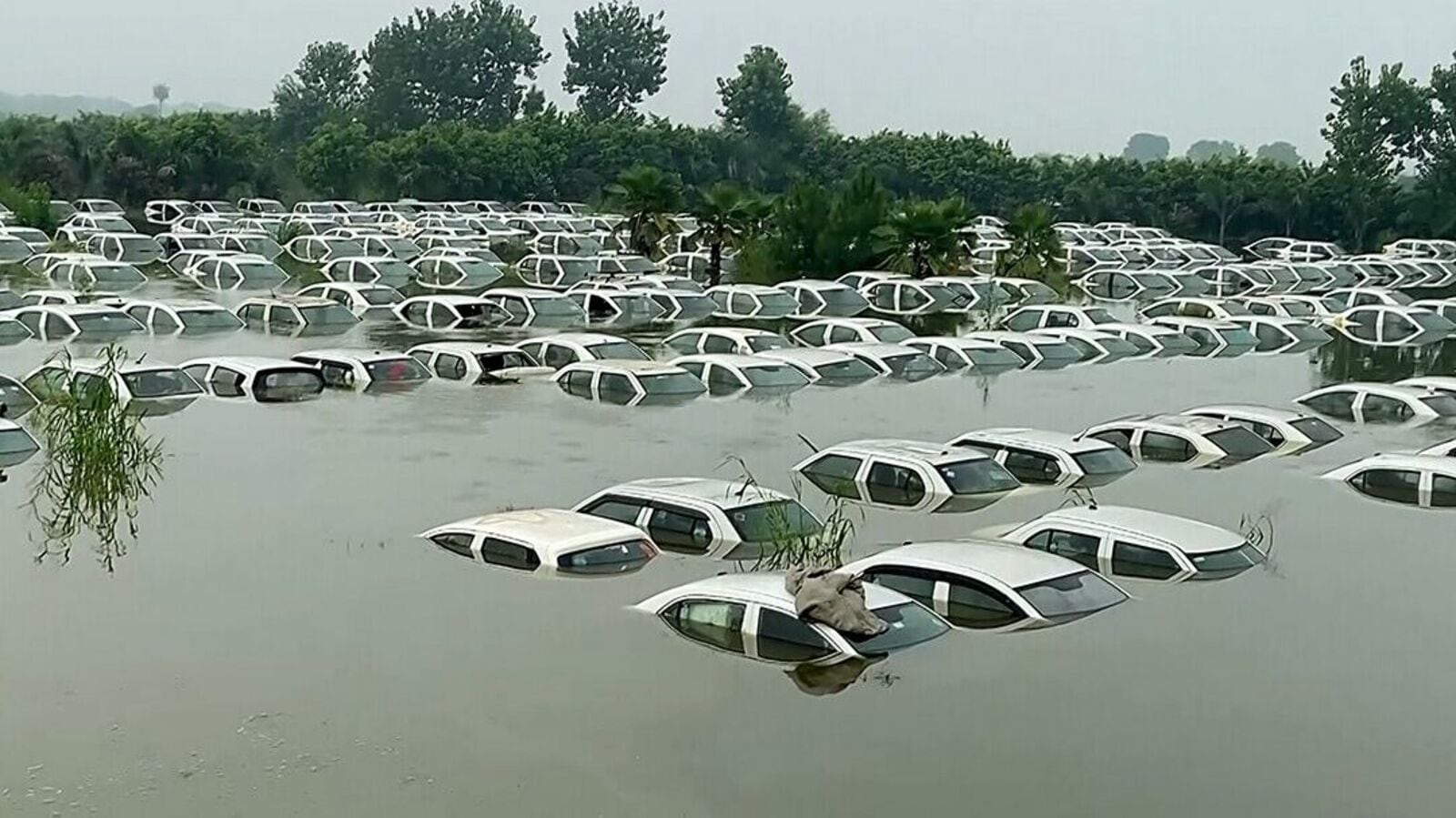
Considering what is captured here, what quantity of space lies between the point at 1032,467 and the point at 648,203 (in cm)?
2945

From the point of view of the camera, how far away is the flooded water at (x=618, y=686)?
10805 millimetres

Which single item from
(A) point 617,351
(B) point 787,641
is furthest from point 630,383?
(B) point 787,641

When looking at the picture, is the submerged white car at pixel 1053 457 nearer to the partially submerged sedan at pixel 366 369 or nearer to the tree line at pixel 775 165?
the partially submerged sedan at pixel 366 369

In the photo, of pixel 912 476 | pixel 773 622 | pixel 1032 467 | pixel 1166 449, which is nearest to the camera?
pixel 773 622

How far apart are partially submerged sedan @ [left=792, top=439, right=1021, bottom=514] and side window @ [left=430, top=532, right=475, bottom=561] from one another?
4.41 meters

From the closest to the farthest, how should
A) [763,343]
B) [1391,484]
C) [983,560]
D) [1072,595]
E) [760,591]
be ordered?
[760,591]
[1072,595]
[983,560]
[1391,484]
[763,343]

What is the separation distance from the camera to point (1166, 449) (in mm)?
21438

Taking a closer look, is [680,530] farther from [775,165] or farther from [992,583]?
[775,165]

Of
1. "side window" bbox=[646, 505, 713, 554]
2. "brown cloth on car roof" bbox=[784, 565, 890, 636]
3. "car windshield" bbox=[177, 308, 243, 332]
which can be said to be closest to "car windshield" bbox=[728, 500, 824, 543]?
→ "side window" bbox=[646, 505, 713, 554]

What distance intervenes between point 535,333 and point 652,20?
79045 millimetres

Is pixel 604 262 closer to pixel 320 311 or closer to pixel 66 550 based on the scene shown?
pixel 320 311

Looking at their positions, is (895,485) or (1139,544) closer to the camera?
(1139,544)

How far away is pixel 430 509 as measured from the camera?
1808cm

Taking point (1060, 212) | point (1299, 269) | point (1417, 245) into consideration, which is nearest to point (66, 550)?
point (1299, 269)
